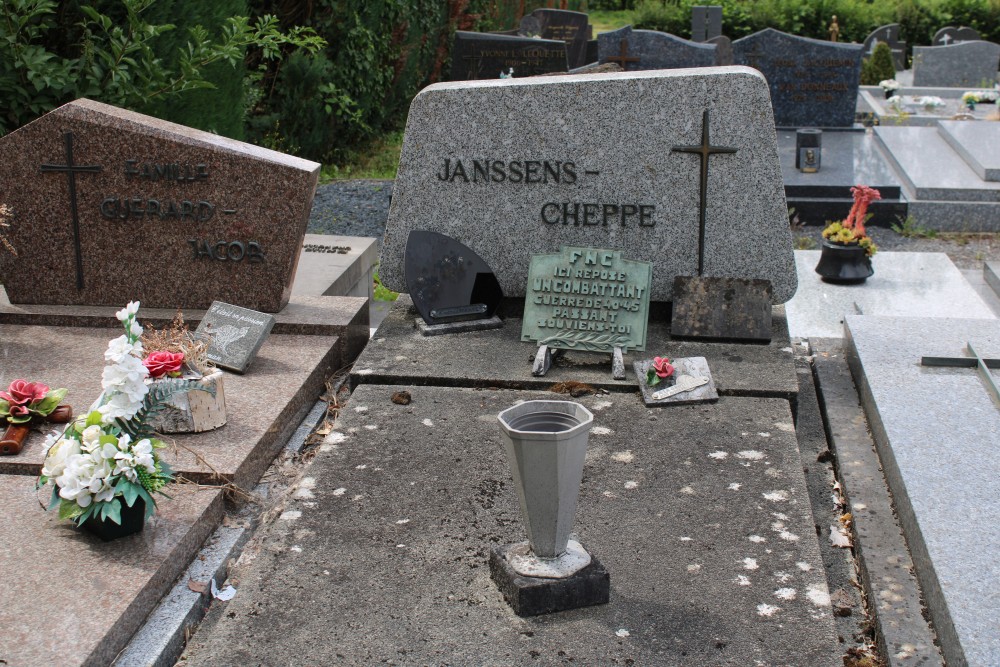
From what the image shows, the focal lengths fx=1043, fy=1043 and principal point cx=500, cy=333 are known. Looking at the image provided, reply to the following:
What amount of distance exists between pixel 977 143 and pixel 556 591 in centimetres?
873

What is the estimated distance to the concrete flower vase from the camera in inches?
102

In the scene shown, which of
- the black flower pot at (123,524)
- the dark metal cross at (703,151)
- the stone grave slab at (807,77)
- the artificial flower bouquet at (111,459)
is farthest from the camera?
the stone grave slab at (807,77)

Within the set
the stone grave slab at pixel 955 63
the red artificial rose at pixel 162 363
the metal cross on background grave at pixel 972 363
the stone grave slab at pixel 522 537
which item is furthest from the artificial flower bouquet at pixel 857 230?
the stone grave slab at pixel 955 63

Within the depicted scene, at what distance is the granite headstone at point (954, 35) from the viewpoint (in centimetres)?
1845

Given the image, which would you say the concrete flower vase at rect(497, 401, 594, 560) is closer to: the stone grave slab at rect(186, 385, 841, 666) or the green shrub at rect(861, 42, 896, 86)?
the stone grave slab at rect(186, 385, 841, 666)

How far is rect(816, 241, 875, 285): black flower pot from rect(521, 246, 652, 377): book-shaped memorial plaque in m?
2.17

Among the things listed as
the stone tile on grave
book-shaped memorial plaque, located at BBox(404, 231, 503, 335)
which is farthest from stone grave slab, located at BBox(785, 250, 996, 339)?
the stone tile on grave

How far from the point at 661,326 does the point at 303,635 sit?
270cm

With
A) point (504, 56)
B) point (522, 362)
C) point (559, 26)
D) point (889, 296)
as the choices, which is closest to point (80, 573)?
point (522, 362)

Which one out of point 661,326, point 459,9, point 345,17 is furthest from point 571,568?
point 459,9

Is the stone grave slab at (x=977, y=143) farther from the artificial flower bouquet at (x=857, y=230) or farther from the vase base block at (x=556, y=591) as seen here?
the vase base block at (x=556, y=591)

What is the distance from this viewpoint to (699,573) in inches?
118

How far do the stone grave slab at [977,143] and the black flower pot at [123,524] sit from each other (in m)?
8.00

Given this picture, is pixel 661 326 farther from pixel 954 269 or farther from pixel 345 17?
pixel 345 17
